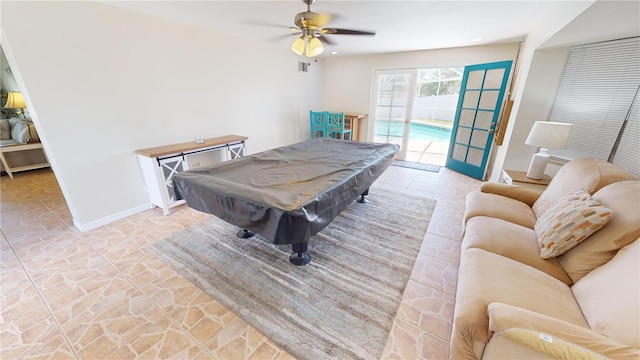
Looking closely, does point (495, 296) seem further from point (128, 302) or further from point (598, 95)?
point (598, 95)

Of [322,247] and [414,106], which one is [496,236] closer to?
[322,247]

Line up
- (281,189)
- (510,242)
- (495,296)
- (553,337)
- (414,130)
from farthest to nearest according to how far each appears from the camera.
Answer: (414,130)
(281,189)
(510,242)
(495,296)
(553,337)

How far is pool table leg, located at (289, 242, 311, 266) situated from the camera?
1.93m

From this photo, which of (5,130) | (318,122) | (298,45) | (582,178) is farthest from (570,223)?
(5,130)

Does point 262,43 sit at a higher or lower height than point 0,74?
higher

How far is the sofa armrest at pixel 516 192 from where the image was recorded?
2100 millimetres

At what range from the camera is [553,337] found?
809 millimetres

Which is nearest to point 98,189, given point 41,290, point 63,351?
point 41,290

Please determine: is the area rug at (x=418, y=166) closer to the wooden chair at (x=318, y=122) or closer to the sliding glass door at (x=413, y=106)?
the sliding glass door at (x=413, y=106)

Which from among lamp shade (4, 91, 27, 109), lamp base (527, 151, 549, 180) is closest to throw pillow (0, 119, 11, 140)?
lamp shade (4, 91, 27, 109)

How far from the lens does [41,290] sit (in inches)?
66.6

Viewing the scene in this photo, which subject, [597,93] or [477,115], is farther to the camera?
[477,115]

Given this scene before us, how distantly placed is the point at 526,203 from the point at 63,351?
354 cm

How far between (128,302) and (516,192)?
3.32 metres
